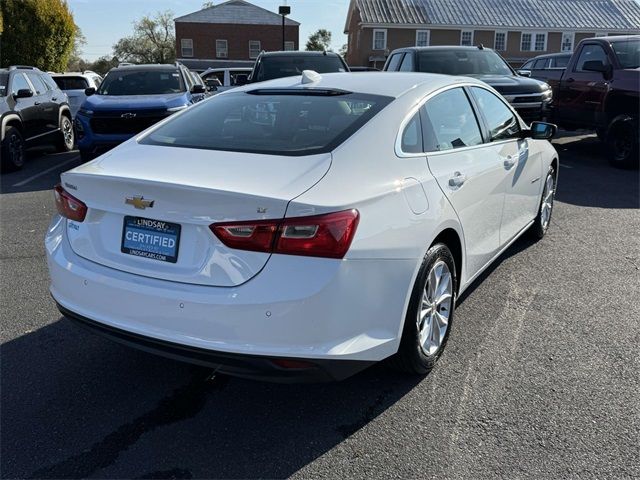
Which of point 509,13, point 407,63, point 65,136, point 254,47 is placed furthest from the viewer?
point 254,47

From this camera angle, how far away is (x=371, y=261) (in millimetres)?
2646

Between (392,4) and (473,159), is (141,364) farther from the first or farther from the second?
(392,4)

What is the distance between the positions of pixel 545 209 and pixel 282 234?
4.25 metres

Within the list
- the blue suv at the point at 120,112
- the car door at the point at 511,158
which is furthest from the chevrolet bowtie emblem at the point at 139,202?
the blue suv at the point at 120,112

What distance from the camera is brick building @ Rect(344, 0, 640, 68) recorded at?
144ft

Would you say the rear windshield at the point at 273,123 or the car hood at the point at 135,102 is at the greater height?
the rear windshield at the point at 273,123

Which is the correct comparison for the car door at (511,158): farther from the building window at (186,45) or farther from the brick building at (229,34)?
the building window at (186,45)

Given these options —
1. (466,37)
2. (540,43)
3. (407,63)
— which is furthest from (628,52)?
(540,43)

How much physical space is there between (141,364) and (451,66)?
9.05 metres

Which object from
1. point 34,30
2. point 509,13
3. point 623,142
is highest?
point 509,13

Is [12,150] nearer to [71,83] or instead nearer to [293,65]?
[293,65]

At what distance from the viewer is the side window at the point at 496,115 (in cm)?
437

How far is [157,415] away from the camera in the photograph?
3000 millimetres

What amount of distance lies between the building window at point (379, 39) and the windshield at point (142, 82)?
35221mm
